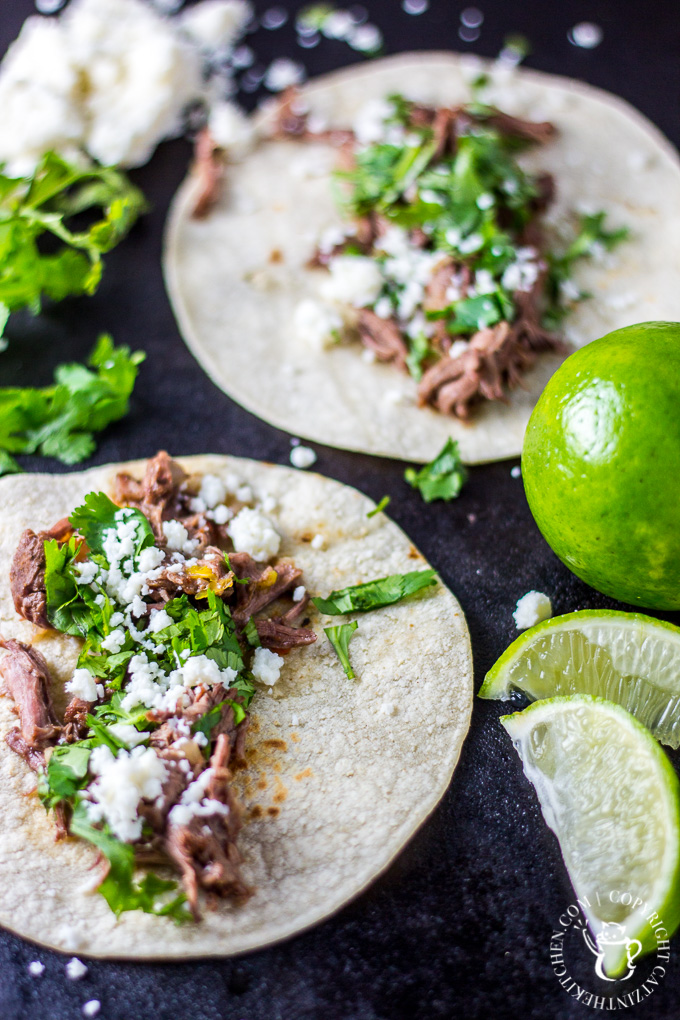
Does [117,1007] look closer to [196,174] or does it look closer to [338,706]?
[338,706]

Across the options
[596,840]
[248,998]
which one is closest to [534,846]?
[596,840]

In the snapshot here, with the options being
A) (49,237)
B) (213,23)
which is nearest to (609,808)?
(49,237)

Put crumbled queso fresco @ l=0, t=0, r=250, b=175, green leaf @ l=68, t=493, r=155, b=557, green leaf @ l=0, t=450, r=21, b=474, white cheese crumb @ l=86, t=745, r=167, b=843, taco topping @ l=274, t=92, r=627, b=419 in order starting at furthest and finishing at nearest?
crumbled queso fresco @ l=0, t=0, r=250, b=175 → taco topping @ l=274, t=92, r=627, b=419 → green leaf @ l=0, t=450, r=21, b=474 → green leaf @ l=68, t=493, r=155, b=557 → white cheese crumb @ l=86, t=745, r=167, b=843

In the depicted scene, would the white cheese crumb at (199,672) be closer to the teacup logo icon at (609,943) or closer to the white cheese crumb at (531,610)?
the white cheese crumb at (531,610)

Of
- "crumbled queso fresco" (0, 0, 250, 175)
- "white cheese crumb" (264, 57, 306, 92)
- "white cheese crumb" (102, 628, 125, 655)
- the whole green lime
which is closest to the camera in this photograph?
the whole green lime

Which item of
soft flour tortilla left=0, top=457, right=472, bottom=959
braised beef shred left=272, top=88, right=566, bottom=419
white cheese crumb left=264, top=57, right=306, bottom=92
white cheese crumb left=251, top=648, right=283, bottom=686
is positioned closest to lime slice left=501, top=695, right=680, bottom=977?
soft flour tortilla left=0, top=457, right=472, bottom=959

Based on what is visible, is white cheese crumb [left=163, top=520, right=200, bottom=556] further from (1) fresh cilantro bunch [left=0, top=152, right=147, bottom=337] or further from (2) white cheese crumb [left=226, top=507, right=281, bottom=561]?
(1) fresh cilantro bunch [left=0, top=152, right=147, bottom=337]
